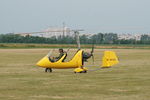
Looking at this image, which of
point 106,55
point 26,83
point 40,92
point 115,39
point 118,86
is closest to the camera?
point 40,92

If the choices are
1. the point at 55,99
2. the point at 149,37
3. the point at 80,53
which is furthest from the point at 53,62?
the point at 149,37

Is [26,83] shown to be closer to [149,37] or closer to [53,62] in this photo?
[53,62]

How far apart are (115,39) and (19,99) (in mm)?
123115

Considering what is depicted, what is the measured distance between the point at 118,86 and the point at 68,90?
2.08 m

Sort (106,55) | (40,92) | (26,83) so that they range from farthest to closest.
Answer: (106,55)
(26,83)
(40,92)

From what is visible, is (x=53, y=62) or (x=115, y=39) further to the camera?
(x=115, y=39)

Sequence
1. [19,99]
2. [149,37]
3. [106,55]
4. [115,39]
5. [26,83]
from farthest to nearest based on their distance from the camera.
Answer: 1. [149,37]
2. [115,39]
3. [106,55]
4. [26,83]
5. [19,99]

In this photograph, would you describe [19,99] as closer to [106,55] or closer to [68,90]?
[68,90]

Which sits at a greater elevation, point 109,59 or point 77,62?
point 109,59

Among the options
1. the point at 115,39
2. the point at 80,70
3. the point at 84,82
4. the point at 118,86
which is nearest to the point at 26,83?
the point at 84,82

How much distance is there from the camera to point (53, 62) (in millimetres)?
20844

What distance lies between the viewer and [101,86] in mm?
14547

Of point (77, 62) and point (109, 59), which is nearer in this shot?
point (109, 59)

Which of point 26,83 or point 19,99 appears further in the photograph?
point 26,83
